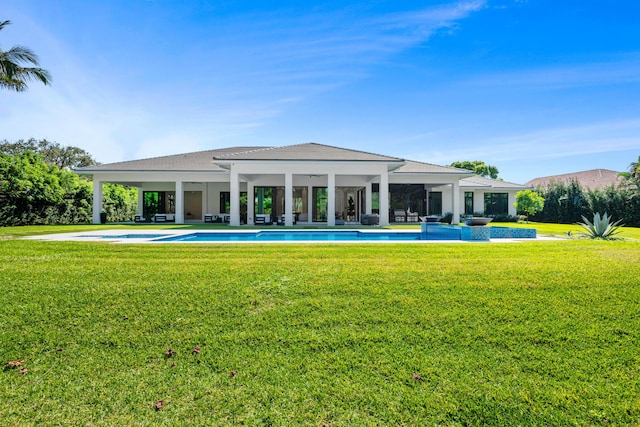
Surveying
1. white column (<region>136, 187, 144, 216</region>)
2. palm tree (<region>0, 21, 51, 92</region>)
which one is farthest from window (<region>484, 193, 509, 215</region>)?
palm tree (<region>0, 21, 51, 92</region>)

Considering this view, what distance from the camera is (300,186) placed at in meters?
26.2

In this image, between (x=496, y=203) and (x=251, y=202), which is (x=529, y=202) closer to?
(x=496, y=203)

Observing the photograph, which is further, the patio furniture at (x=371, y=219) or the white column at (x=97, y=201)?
the white column at (x=97, y=201)

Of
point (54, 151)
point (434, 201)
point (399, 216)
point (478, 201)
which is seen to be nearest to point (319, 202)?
point (399, 216)

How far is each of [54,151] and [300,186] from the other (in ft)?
142

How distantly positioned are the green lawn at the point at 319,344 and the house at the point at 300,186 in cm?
1462

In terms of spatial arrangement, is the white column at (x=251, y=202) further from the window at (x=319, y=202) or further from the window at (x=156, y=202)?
the window at (x=156, y=202)

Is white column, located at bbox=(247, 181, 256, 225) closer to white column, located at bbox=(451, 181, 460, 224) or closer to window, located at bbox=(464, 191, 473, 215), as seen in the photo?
white column, located at bbox=(451, 181, 460, 224)

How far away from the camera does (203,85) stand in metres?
18.6

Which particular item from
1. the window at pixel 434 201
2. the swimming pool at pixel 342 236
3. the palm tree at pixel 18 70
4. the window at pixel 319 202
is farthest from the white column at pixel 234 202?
the window at pixel 434 201

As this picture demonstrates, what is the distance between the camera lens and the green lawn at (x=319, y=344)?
3.34 m

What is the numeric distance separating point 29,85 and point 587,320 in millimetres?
23561

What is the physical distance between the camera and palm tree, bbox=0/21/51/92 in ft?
55.8

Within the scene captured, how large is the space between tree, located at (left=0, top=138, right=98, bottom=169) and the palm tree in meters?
37.0
